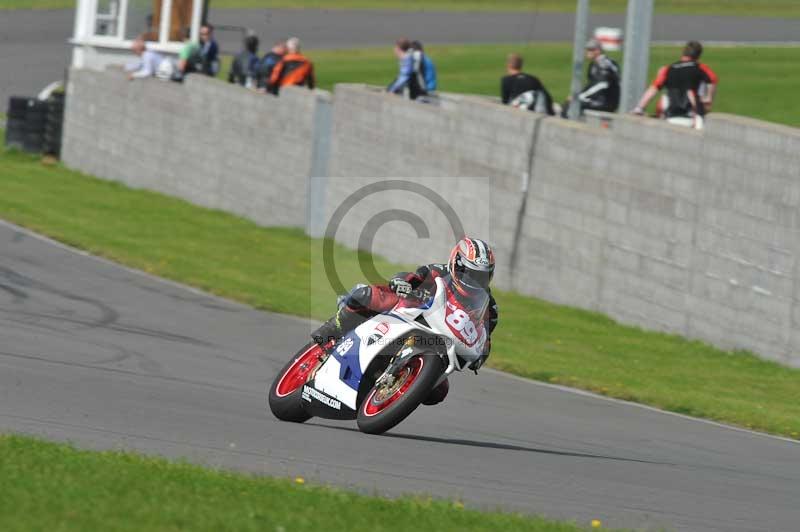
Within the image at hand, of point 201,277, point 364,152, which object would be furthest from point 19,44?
point 201,277

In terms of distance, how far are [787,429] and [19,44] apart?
97.3ft

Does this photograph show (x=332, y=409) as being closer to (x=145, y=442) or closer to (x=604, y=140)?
(x=145, y=442)

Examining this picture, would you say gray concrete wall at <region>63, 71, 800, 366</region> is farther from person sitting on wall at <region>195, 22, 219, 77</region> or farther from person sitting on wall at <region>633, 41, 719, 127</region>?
person sitting on wall at <region>195, 22, 219, 77</region>

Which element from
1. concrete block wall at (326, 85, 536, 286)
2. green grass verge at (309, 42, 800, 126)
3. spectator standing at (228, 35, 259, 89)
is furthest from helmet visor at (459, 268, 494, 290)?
green grass verge at (309, 42, 800, 126)

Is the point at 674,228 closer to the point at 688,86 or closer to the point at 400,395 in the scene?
the point at 688,86

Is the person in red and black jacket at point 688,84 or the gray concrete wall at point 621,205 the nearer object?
the gray concrete wall at point 621,205

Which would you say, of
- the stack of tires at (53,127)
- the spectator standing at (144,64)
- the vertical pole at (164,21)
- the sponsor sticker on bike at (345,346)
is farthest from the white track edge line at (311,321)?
the vertical pole at (164,21)

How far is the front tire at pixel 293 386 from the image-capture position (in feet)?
33.2

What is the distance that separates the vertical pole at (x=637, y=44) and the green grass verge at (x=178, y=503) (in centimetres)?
1200

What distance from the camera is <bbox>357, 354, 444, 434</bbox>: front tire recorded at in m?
9.05

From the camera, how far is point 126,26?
98.9 ft

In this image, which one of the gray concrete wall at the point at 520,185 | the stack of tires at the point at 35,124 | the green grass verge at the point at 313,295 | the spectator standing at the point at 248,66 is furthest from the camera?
the stack of tires at the point at 35,124

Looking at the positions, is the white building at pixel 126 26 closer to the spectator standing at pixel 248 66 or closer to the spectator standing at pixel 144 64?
the spectator standing at pixel 144 64

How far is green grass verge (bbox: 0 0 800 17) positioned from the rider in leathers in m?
36.0
